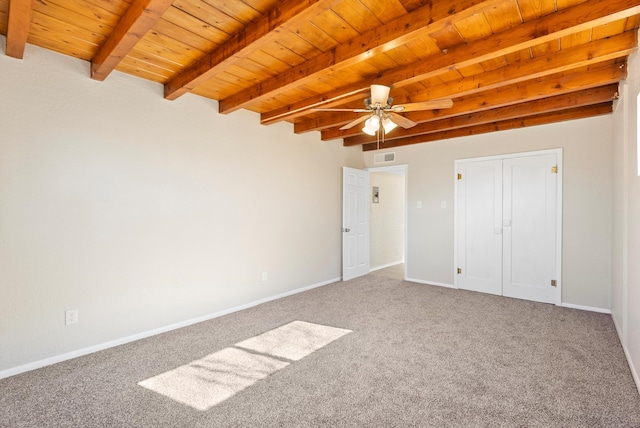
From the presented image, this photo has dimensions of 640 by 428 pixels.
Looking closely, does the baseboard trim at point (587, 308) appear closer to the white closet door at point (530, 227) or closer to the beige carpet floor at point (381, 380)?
the white closet door at point (530, 227)

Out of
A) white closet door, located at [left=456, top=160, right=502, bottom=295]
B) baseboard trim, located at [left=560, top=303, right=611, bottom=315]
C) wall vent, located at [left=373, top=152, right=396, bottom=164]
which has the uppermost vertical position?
wall vent, located at [left=373, top=152, right=396, bottom=164]

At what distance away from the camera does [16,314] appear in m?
2.56

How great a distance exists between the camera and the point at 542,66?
8.95 feet

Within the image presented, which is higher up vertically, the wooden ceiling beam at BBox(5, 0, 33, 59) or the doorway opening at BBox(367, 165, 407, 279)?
the wooden ceiling beam at BBox(5, 0, 33, 59)

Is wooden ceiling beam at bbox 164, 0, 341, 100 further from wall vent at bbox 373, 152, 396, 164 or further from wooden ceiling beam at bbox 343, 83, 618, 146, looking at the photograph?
wall vent at bbox 373, 152, 396, 164

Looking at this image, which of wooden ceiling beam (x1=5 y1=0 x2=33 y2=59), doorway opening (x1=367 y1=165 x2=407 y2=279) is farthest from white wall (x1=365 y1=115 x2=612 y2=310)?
wooden ceiling beam (x1=5 y1=0 x2=33 y2=59)

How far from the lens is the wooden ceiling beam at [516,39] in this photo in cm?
198

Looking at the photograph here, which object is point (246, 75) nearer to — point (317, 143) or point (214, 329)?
point (317, 143)

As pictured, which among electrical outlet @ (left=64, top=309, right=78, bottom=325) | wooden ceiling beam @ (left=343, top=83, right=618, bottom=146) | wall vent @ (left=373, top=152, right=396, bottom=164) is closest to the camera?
electrical outlet @ (left=64, top=309, right=78, bottom=325)

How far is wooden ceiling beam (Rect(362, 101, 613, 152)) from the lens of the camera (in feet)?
13.1

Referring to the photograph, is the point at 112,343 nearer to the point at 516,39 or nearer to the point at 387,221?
the point at 516,39

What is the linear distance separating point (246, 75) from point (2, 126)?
195 centimetres

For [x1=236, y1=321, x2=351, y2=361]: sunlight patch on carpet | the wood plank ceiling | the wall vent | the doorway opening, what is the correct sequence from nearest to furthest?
the wood plank ceiling, [x1=236, y1=321, x2=351, y2=361]: sunlight patch on carpet, the wall vent, the doorway opening

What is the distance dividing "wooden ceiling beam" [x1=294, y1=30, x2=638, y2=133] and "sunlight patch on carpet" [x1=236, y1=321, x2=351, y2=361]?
266 cm
